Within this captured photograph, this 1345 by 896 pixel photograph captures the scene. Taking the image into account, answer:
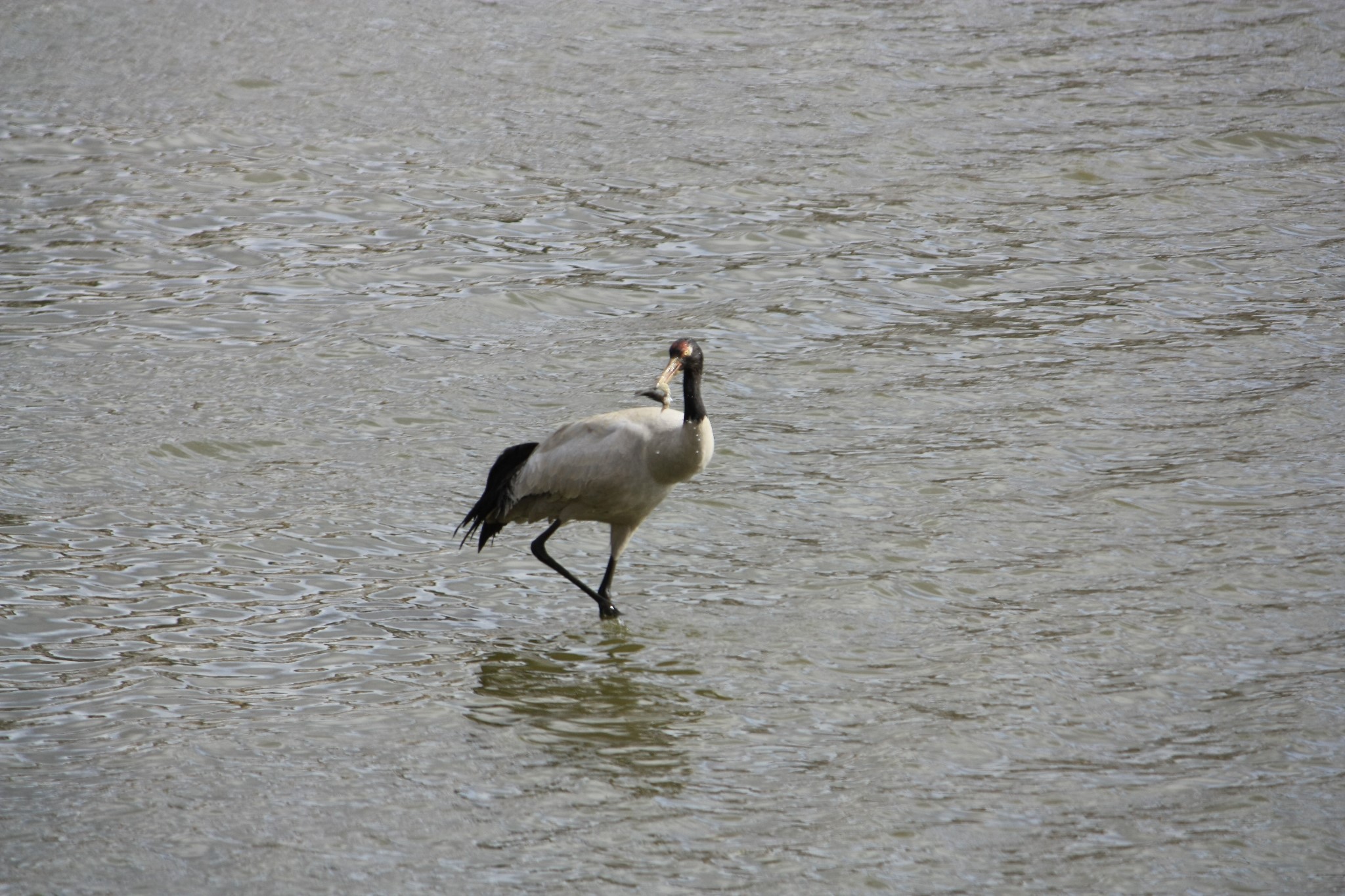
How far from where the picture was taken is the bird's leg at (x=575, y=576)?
738 centimetres

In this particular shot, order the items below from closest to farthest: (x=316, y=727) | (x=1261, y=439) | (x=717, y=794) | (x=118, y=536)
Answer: (x=717, y=794), (x=316, y=727), (x=118, y=536), (x=1261, y=439)

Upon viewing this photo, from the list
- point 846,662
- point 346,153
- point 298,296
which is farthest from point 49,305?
point 846,662

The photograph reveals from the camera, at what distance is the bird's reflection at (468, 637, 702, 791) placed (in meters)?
6.07

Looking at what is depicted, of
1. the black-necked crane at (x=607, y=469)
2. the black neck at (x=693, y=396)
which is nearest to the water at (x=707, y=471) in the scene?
the black-necked crane at (x=607, y=469)

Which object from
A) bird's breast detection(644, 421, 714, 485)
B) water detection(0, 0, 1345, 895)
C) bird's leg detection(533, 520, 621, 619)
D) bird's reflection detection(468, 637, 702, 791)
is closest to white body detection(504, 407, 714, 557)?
bird's breast detection(644, 421, 714, 485)

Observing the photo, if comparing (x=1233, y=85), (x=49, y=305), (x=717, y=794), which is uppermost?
(x=1233, y=85)

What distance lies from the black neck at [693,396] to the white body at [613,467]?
0.03m

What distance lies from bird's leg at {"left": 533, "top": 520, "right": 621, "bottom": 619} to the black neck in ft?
3.00

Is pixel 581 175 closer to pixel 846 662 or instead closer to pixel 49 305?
pixel 49 305

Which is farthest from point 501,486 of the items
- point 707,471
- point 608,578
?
point 707,471

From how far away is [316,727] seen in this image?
614 cm

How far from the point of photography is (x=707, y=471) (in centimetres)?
906

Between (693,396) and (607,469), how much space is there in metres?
0.55

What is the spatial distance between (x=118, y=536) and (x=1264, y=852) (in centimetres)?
545
